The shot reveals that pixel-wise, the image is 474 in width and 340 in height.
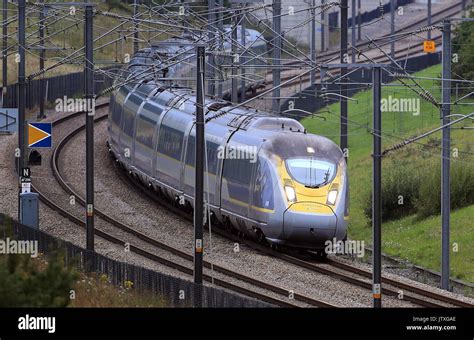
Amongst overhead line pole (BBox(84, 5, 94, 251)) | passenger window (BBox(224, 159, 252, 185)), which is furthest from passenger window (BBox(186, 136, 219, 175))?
overhead line pole (BBox(84, 5, 94, 251))

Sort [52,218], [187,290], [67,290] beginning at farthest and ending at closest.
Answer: [52,218] → [187,290] → [67,290]

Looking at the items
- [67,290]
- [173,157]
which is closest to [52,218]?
[173,157]

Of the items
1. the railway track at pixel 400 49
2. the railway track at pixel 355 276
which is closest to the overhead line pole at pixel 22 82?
the railway track at pixel 355 276

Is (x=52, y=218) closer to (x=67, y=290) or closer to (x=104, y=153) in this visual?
(x=104, y=153)

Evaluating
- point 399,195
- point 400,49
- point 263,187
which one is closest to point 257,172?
point 263,187

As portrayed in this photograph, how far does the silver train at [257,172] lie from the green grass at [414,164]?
164cm

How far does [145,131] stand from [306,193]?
37.9ft

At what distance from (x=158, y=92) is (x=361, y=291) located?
50.3 feet

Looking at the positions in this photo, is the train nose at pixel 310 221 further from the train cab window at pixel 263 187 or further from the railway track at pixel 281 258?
the railway track at pixel 281 258

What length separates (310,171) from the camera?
32.7 m

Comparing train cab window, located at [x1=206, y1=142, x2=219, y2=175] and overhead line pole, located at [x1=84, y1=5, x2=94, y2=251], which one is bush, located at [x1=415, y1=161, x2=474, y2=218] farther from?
overhead line pole, located at [x1=84, y1=5, x2=94, y2=251]

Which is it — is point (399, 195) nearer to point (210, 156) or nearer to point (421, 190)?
point (421, 190)

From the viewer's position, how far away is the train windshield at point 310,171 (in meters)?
32.6

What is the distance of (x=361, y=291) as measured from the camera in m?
30.2
